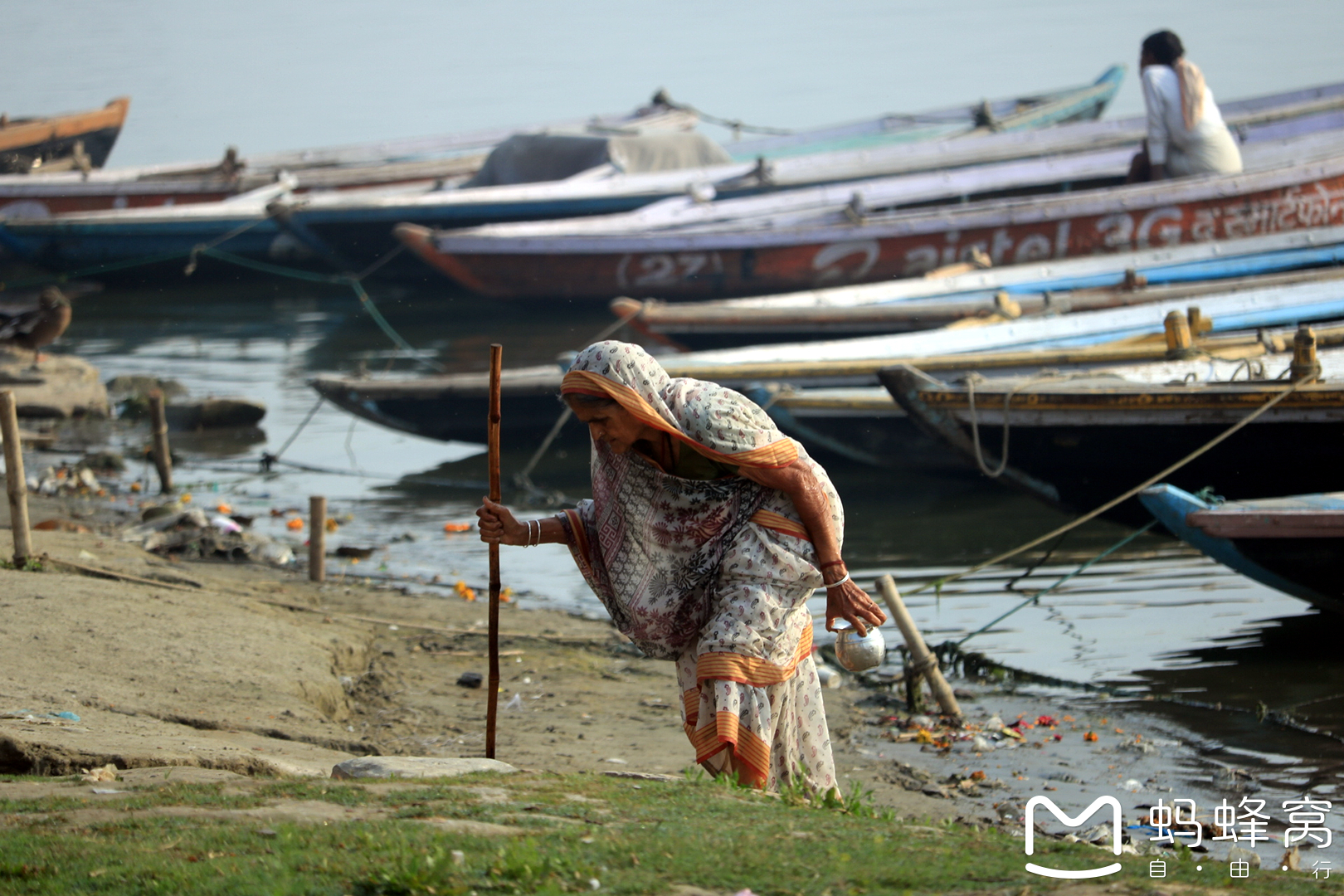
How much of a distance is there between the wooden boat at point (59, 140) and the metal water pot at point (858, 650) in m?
17.1

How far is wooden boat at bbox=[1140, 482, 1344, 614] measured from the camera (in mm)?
5605

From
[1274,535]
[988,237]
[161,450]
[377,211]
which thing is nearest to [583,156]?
[377,211]

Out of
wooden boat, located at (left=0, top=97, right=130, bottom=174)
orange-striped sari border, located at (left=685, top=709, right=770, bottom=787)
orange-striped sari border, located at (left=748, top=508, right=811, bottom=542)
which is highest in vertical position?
wooden boat, located at (left=0, top=97, right=130, bottom=174)

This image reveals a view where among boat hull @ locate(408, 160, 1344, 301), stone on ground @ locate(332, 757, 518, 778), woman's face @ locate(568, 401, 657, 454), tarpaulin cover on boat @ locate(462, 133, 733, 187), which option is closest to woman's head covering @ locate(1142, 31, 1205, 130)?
boat hull @ locate(408, 160, 1344, 301)

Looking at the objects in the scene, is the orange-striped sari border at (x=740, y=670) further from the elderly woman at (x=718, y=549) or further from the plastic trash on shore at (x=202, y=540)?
the plastic trash on shore at (x=202, y=540)

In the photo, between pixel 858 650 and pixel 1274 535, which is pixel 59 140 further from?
pixel 858 650

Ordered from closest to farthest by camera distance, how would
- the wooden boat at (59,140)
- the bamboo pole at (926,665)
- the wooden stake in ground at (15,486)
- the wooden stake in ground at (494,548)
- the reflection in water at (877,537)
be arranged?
the wooden stake in ground at (494,548), the bamboo pole at (926,665), the wooden stake in ground at (15,486), the reflection in water at (877,537), the wooden boat at (59,140)

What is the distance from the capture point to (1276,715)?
5.32 m

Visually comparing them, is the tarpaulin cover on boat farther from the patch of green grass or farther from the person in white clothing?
the patch of green grass

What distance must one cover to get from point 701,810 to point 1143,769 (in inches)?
98.0

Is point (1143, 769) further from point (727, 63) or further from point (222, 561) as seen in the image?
point (727, 63)

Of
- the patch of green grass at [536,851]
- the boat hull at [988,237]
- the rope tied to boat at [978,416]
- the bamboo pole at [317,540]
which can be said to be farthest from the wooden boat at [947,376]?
the patch of green grass at [536,851]

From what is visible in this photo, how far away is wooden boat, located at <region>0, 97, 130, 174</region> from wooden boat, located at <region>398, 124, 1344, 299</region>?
872 cm

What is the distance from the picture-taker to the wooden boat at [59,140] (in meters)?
19.2
